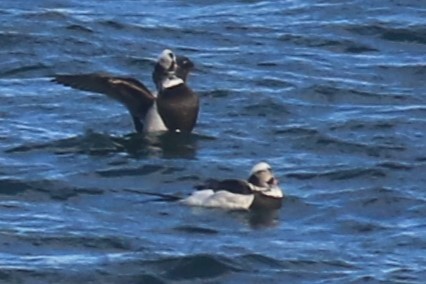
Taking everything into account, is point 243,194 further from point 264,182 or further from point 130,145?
point 130,145

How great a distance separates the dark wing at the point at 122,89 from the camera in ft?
72.8

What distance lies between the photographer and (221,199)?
19.0 m

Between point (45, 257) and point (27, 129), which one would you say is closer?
point (45, 257)

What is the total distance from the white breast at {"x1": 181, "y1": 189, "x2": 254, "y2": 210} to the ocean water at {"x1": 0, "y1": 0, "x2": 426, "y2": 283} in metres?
0.09

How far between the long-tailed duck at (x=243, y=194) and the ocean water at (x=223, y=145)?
0.12 m

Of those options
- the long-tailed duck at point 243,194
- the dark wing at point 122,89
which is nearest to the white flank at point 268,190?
the long-tailed duck at point 243,194

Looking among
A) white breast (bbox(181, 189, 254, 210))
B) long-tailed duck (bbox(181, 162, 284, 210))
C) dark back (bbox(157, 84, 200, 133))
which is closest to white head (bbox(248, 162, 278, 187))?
long-tailed duck (bbox(181, 162, 284, 210))

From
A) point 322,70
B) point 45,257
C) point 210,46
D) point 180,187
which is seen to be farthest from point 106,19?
point 45,257

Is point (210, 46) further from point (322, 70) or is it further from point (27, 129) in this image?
point (27, 129)

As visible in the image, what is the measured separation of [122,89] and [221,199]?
3.49m

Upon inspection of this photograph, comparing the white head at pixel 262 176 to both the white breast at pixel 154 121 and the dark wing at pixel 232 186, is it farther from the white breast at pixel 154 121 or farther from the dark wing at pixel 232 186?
the white breast at pixel 154 121

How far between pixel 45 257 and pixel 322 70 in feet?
28.6

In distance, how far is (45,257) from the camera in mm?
17797

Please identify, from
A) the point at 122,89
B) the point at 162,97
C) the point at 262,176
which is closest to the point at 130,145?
the point at 162,97
